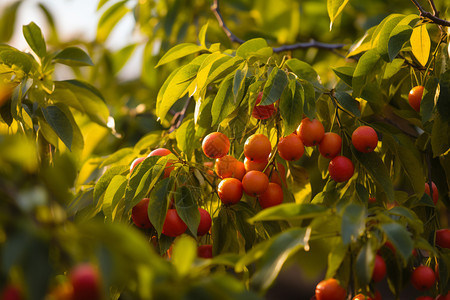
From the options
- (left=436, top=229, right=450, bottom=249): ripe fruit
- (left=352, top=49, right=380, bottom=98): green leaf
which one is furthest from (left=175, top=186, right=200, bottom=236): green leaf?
(left=436, top=229, right=450, bottom=249): ripe fruit

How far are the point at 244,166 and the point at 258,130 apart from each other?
0.10 meters

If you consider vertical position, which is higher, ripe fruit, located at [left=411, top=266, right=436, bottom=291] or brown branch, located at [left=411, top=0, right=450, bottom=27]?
brown branch, located at [left=411, top=0, right=450, bottom=27]

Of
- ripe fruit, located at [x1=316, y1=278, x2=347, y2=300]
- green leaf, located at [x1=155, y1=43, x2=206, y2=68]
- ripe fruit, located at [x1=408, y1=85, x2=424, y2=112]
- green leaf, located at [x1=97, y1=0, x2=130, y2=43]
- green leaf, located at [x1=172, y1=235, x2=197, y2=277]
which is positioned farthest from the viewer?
green leaf, located at [x1=97, y1=0, x2=130, y2=43]

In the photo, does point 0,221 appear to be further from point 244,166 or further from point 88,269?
point 244,166

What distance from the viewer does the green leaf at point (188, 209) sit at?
1.03 metres

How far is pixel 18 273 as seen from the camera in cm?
60

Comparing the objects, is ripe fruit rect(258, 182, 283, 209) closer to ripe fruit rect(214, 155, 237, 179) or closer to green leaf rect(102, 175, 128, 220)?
ripe fruit rect(214, 155, 237, 179)

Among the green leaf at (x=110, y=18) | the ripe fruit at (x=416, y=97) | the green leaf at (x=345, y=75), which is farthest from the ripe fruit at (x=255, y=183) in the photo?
the green leaf at (x=110, y=18)

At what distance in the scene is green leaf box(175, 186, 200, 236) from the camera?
3.38ft

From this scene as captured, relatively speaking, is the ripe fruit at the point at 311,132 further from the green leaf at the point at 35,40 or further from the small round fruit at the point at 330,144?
the green leaf at the point at 35,40

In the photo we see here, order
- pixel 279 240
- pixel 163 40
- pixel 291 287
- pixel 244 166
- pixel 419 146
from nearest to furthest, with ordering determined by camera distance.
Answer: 1. pixel 279 240
2. pixel 244 166
3. pixel 419 146
4. pixel 163 40
5. pixel 291 287

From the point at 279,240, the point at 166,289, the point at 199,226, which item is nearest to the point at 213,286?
the point at 166,289

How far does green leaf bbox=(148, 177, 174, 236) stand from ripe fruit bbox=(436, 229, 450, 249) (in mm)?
622

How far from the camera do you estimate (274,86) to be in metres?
1.09
